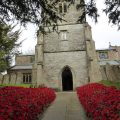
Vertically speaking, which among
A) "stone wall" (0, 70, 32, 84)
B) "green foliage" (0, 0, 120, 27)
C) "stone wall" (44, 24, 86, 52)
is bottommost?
"stone wall" (0, 70, 32, 84)

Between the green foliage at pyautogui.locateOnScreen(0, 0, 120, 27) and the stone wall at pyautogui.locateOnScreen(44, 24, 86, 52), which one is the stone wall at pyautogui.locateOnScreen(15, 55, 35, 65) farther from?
the green foliage at pyautogui.locateOnScreen(0, 0, 120, 27)

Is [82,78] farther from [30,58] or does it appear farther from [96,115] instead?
[30,58]

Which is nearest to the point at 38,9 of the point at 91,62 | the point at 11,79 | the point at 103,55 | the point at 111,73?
the point at 91,62

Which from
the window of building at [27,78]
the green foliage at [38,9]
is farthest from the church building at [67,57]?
the green foliage at [38,9]

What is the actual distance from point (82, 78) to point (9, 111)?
69.4ft

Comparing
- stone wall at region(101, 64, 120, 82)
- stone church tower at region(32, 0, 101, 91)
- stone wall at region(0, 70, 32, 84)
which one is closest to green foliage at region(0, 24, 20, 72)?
stone church tower at region(32, 0, 101, 91)

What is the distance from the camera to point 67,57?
2716cm

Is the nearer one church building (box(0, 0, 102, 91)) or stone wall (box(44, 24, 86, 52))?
church building (box(0, 0, 102, 91))

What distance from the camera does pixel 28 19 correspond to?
8148 millimetres

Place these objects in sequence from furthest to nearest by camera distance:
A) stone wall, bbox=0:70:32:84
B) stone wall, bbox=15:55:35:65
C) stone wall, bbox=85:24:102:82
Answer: stone wall, bbox=15:55:35:65 → stone wall, bbox=0:70:32:84 → stone wall, bbox=85:24:102:82

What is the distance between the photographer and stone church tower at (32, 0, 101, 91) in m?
26.3

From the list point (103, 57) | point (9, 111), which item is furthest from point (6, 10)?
point (103, 57)

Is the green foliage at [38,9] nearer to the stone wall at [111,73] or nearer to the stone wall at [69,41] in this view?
the stone wall at [69,41]

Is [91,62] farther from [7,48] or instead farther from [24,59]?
[24,59]
